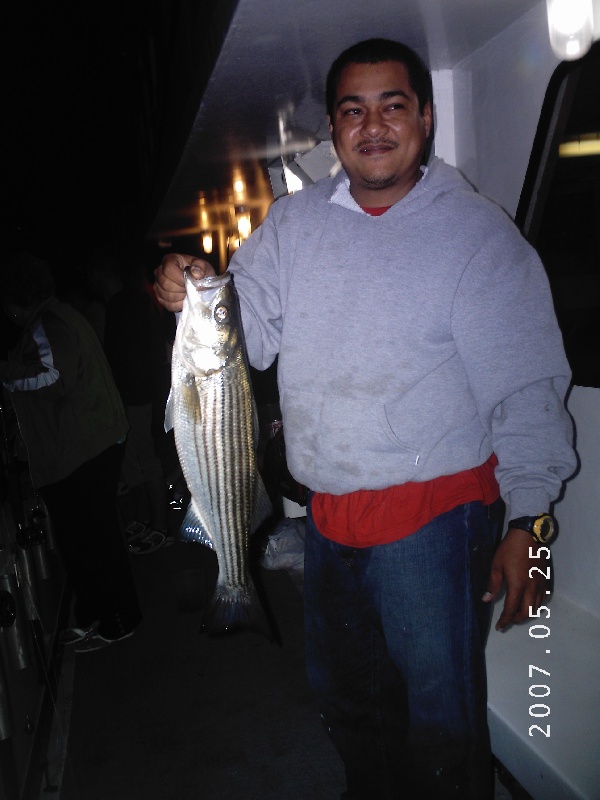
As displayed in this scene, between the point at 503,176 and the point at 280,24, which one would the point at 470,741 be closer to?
the point at 503,176

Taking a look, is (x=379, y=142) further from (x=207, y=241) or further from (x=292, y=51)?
(x=207, y=241)

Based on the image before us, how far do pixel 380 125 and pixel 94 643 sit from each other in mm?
3948

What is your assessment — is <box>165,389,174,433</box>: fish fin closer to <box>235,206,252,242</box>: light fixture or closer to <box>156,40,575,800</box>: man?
<box>156,40,575,800</box>: man

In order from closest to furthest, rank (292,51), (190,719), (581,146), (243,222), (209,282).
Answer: (209,282) < (581,146) < (292,51) < (190,719) < (243,222)

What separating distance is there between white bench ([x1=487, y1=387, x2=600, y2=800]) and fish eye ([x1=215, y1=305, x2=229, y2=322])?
1251mm

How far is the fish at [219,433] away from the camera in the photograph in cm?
180

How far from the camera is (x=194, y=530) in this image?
1.99 meters

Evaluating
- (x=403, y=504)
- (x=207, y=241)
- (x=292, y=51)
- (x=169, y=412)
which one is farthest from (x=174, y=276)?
(x=207, y=241)

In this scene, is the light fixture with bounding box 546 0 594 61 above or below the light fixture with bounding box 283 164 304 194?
above

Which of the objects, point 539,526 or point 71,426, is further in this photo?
point 71,426

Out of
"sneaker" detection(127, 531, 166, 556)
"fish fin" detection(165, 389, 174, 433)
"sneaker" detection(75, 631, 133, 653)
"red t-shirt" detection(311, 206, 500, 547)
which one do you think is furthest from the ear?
"sneaker" detection(127, 531, 166, 556)

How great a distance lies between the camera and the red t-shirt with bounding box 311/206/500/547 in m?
2.08

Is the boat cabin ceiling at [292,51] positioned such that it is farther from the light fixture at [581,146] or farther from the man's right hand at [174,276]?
the man's right hand at [174,276]

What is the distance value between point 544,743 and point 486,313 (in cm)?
146
